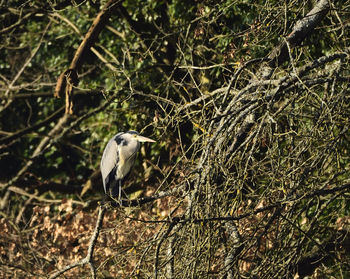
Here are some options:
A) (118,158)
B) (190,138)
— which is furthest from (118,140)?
(190,138)

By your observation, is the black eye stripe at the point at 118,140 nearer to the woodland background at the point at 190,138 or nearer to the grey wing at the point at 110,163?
the grey wing at the point at 110,163

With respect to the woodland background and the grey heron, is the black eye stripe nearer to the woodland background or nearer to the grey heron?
the grey heron

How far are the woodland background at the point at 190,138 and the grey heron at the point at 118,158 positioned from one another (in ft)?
1.32

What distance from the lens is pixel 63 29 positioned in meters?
8.21

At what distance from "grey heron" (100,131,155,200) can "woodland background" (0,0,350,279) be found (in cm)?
40

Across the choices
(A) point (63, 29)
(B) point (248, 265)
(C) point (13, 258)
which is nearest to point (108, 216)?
(C) point (13, 258)

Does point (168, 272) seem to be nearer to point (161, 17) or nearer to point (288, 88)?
point (288, 88)

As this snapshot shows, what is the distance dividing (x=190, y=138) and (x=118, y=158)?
1.01 metres

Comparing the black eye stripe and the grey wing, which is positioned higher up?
the black eye stripe

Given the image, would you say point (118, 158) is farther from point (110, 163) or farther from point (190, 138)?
point (190, 138)

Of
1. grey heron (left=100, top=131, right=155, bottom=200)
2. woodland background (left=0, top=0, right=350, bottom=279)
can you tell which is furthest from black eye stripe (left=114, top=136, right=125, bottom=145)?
woodland background (left=0, top=0, right=350, bottom=279)

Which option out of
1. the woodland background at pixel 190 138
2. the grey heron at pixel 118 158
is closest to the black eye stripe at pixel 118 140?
the grey heron at pixel 118 158

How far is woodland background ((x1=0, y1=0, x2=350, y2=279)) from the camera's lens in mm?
3389

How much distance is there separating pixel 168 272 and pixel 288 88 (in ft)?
4.20
